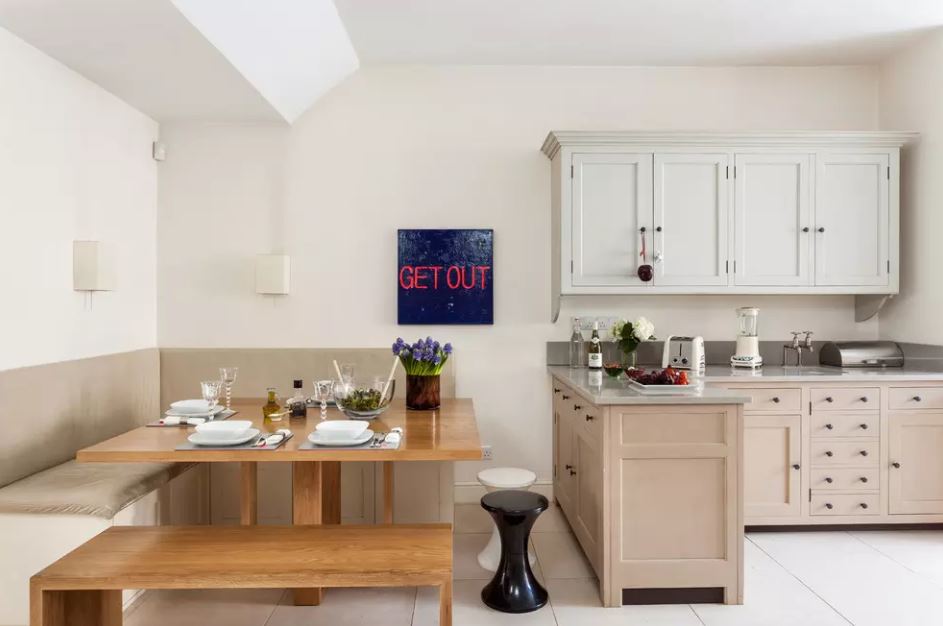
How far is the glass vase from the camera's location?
306 cm

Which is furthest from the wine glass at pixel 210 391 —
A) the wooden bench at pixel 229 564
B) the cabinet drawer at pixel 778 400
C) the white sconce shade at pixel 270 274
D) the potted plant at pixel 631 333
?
the cabinet drawer at pixel 778 400

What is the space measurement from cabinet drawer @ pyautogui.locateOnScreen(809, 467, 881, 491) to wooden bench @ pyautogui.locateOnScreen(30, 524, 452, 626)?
222 cm

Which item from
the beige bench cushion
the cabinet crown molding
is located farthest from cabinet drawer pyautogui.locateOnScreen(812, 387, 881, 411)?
the beige bench cushion

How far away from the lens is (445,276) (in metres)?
3.90

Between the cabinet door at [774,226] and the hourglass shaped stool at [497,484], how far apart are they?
5.51ft

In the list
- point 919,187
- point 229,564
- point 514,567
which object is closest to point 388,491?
point 514,567

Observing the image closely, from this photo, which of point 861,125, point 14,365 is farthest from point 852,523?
point 14,365

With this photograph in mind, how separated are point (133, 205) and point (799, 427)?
3.73 m

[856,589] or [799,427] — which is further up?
[799,427]

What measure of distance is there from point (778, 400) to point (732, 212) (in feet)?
3.47

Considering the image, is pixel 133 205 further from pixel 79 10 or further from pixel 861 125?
pixel 861 125

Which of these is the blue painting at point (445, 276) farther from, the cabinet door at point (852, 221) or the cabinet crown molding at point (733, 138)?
the cabinet door at point (852, 221)

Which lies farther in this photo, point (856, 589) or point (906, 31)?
point (906, 31)

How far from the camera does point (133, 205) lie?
11.8ft
